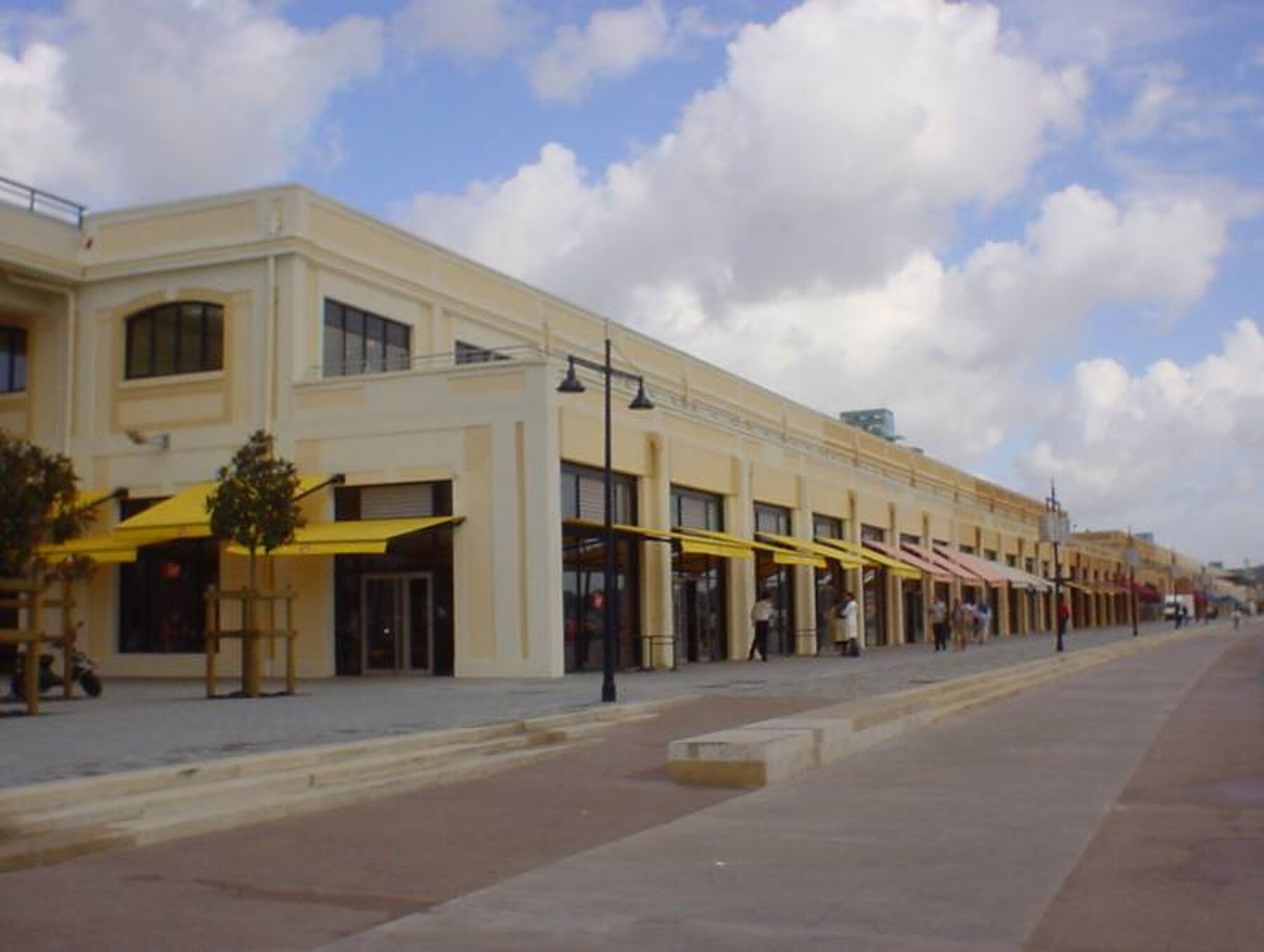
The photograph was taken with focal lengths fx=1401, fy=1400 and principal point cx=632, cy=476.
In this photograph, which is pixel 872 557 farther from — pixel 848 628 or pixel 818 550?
pixel 848 628

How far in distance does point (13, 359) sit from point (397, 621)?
11.9 meters

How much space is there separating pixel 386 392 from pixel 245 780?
697 inches

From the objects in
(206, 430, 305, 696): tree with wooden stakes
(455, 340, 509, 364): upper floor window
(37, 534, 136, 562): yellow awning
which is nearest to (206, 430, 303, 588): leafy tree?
(206, 430, 305, 696): tree with wooden stakes

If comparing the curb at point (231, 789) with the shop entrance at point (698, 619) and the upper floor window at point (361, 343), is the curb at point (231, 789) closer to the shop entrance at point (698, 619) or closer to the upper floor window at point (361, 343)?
the upper floor window at point (361, 343)

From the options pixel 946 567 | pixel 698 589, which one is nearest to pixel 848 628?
pixel 698 589

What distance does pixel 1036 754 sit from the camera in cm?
1470

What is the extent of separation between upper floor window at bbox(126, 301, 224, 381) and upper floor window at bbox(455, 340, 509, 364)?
5622 millimetres

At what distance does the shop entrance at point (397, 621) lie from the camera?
28859 mm

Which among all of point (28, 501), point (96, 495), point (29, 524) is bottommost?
point (29, 524)

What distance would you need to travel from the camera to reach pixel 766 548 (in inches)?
1330

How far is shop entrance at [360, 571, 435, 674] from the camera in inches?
1136

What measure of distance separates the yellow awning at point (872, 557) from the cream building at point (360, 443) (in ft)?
23.4

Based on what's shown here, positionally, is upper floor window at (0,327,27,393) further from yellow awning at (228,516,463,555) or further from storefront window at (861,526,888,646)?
storefront window at (861,526,888,646)

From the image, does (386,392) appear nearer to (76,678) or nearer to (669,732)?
(76,678)
